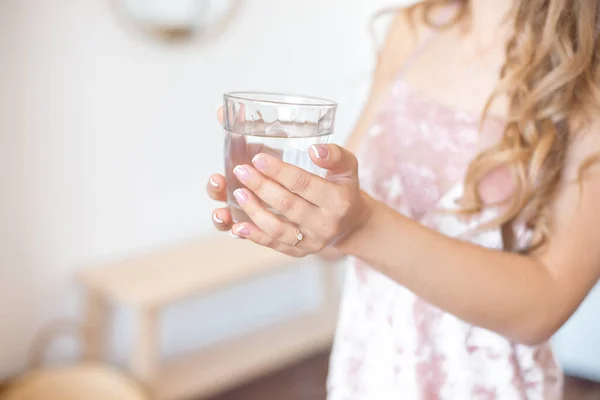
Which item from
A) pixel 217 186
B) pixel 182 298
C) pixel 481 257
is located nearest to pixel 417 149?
pixel 481 257

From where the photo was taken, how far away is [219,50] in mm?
1960

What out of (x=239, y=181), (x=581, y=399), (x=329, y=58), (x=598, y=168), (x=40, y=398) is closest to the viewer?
(x=239, y=181)

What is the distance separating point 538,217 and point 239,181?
0.38 meters

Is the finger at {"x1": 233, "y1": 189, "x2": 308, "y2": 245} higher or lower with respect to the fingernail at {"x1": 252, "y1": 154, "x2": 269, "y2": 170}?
lower

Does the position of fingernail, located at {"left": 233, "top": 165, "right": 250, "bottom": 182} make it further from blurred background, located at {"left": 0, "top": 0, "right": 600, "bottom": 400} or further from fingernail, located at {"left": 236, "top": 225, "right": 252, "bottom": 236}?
blurred background, located at {"left": 0, "top": 0, "right": 600, "bottom": 400}

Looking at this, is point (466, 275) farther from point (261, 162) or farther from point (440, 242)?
point (261, 162)

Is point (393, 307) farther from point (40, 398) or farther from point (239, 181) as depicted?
point (40, 398)

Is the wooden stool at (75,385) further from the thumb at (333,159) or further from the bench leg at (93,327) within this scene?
the thumb at (333,159)

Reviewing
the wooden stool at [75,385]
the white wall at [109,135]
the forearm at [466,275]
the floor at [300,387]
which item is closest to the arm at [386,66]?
the forearm at [466,275]

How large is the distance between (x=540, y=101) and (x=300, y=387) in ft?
5.37

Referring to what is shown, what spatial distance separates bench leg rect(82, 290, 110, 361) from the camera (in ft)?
5.96

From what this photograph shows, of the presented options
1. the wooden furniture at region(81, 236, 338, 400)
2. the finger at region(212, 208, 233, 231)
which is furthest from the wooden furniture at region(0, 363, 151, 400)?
the finger at region(212, 208, 233, 231)

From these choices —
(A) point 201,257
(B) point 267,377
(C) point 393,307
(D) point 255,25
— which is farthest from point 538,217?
(B) point 267,377

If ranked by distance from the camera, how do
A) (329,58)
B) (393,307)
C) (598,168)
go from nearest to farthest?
(598,168) < (393,307) < (329,58)
